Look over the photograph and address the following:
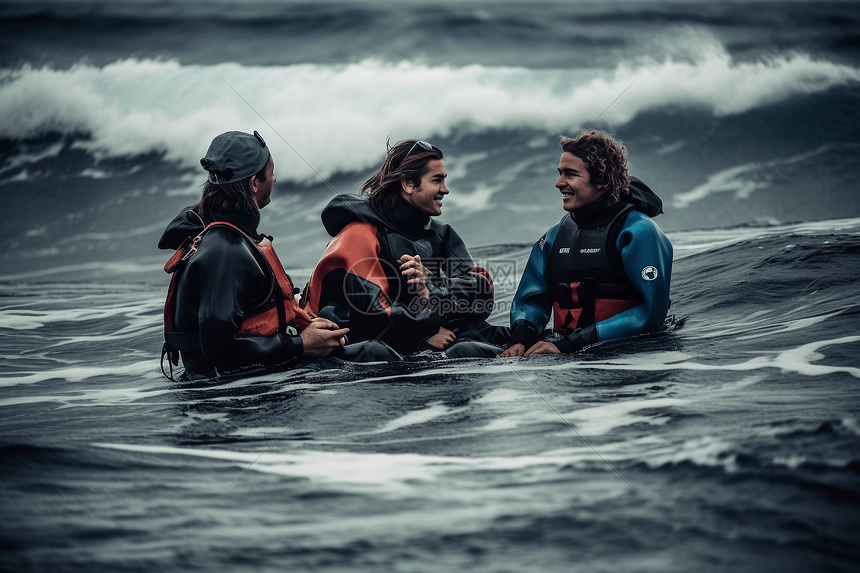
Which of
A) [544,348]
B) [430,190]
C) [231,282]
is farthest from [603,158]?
[231,282]

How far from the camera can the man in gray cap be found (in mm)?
4809

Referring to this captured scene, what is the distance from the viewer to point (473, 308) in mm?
5801

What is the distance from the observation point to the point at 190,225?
5.16 metres

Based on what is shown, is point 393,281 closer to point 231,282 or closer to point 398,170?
point 398,170

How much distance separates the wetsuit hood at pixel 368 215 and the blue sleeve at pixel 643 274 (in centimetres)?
151

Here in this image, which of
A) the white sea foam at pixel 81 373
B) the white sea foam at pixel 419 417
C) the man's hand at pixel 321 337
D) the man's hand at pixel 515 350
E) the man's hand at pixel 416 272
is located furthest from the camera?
the white sea foam at pixel 81 373

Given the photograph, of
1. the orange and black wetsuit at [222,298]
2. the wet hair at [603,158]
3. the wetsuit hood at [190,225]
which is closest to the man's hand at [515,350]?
the wet hair at [603,158]

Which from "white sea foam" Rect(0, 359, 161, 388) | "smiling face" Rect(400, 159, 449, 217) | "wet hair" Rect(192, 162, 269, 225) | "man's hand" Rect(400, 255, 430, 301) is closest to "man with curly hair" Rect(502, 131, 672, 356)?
"man's hand" Rect(400, 255, 430, 301)

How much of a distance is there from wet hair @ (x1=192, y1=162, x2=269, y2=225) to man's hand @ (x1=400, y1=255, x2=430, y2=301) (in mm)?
1075

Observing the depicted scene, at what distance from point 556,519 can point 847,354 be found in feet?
10.6

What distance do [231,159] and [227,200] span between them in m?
0.27

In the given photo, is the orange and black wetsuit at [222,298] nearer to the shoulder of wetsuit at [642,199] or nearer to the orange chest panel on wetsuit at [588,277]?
the orange chest panel on wetsuit at [588,277]

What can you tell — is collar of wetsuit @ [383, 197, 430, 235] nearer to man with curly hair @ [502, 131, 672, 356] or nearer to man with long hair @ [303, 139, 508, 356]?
man with long hair @ [303, 139, 508, 356]

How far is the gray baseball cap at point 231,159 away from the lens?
5043 mm
